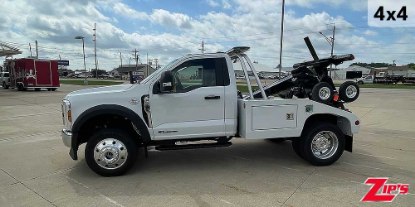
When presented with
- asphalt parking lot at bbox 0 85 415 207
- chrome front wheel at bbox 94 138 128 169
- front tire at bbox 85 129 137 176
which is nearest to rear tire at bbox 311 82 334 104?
asphalt parking lot at bbox 0 85 415 207

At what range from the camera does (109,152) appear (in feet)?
16.7

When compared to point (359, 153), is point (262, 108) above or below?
above

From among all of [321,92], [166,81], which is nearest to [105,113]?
[166,81]

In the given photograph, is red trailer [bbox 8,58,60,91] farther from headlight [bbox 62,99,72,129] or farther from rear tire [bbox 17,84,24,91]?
headlight [bbox 62,99,72,129]

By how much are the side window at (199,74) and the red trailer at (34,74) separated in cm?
2602

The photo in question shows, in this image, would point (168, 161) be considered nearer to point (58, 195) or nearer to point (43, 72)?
point (58, 195)

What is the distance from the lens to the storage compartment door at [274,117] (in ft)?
17.5

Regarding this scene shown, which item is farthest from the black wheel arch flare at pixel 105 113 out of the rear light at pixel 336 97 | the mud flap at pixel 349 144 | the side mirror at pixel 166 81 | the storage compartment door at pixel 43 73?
the storage compartment door at pixel 43 73

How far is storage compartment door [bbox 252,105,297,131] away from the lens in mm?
5344

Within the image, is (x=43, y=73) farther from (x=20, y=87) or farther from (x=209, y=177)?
(x=209, y=177)

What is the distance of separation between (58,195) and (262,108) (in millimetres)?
3289

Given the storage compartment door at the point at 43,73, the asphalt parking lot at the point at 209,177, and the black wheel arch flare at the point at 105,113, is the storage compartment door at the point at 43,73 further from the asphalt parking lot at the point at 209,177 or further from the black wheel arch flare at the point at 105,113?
the black wheel arch flare at the point at 105,113

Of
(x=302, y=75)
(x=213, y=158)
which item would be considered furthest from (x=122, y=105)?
(x=302, y=75)

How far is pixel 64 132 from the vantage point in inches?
206
